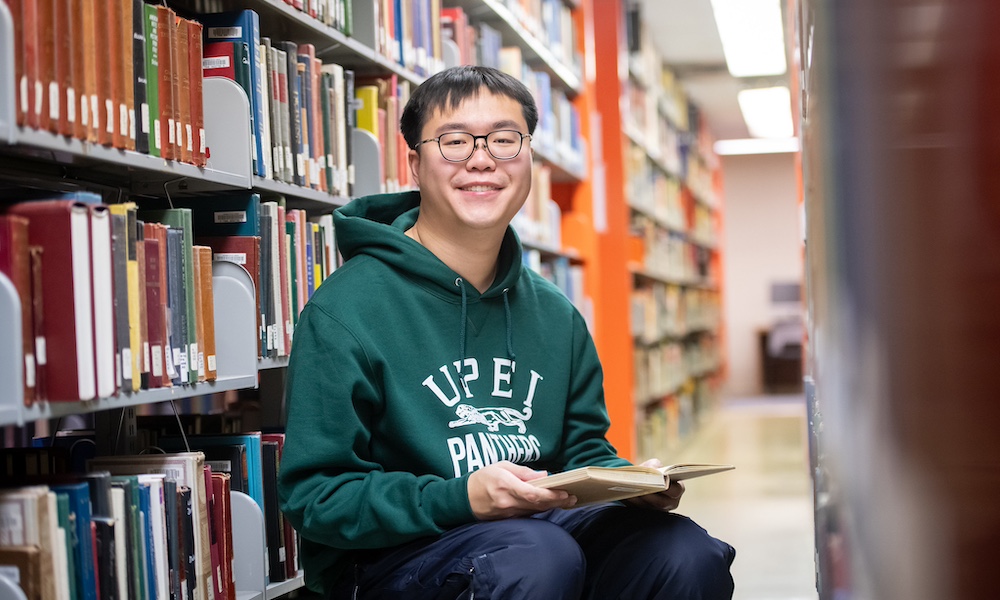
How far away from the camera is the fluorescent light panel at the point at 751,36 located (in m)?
5.88

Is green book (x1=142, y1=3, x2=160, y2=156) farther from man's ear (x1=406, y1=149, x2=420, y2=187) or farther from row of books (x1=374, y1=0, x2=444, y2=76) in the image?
row of books (x1=374, y1=0, x2=444, y2=76)

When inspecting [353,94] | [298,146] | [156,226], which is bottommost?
[156,226]

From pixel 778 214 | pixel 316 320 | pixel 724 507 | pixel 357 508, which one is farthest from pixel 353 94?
pixel 778 214

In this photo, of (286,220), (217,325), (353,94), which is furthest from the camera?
(353,94)

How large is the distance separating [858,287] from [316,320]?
39.2 inches

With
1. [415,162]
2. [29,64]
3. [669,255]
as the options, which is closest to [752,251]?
[669,255]

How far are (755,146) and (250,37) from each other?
10.4 meters

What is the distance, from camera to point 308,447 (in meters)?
1.36

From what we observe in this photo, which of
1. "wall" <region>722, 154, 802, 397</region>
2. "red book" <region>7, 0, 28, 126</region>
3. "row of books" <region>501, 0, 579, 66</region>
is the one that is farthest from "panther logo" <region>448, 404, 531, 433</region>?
"wall" <region>722, 154, 802, 397</region>

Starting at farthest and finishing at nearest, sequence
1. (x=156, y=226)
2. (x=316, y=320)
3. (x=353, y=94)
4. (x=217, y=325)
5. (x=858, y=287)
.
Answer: (x=353, y=94) → (x=217, y=325) → (x=156, y=226) → (x=316, y=320) → (x=858, y=287)

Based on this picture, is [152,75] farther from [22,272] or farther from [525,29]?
[525,29]

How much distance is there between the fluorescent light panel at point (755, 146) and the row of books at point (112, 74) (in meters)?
10.0

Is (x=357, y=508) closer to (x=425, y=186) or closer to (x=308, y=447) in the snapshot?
(x=308, y=447)

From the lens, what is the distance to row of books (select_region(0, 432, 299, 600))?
1.30 meters
